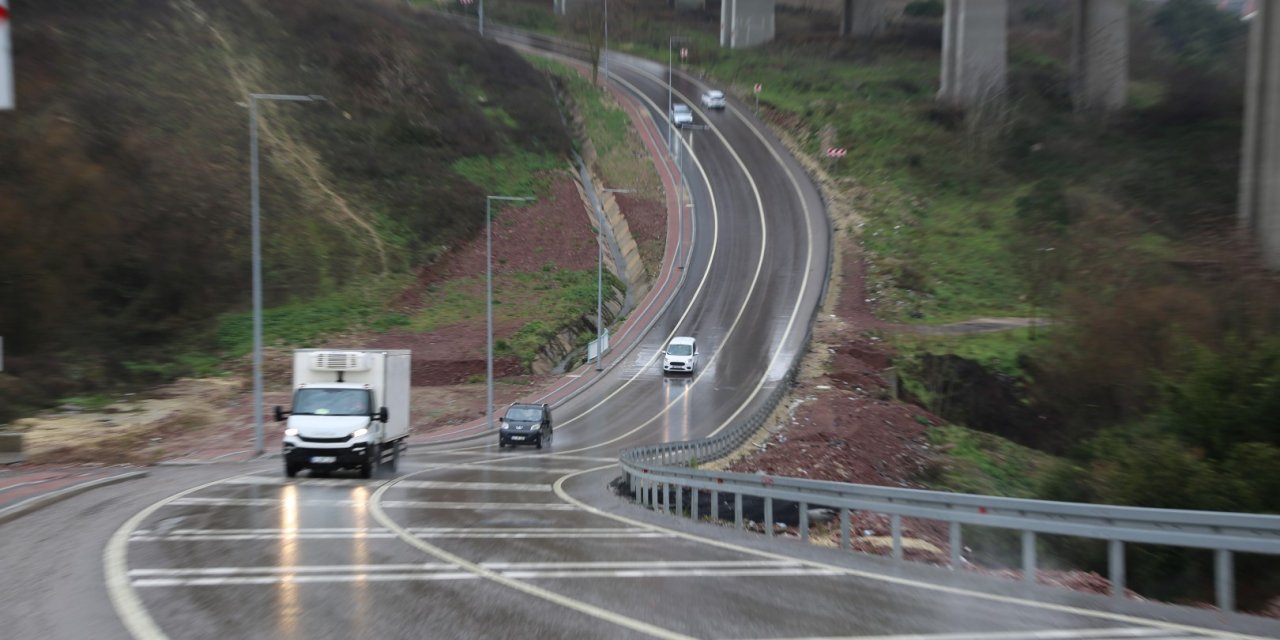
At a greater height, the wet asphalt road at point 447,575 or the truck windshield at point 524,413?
the wet asphalt road at point 447,575

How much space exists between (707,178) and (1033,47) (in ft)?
176

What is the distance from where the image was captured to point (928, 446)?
131 feet

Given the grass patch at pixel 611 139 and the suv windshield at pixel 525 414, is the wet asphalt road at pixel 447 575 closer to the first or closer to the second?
the suv windshield at pixel 525 414

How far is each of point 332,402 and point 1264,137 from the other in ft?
131

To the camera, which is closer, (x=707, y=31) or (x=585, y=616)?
(x=585, y=616)

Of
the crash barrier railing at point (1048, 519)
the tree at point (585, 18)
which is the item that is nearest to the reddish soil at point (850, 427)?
the crash barrier railing at point (1048, 519)

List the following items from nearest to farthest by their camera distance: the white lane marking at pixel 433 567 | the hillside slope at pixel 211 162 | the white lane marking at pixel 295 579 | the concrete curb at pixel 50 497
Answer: the white lane marking at pixel 295 579 → the white lane marking at pixel 433 567 → the concrete curb at pixel 50 497 → the hillside slope at pixel 211 162

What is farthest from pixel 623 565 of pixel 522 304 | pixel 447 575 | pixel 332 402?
pixel 522 304

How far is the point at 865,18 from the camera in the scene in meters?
127

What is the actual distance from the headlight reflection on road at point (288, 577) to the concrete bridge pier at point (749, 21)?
114 metres

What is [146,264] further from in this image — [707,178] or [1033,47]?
[1033,47]

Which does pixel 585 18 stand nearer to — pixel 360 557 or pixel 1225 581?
pixel 360 557

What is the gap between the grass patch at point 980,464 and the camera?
3509 cm

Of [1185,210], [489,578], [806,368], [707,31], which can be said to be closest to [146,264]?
[806,368]
